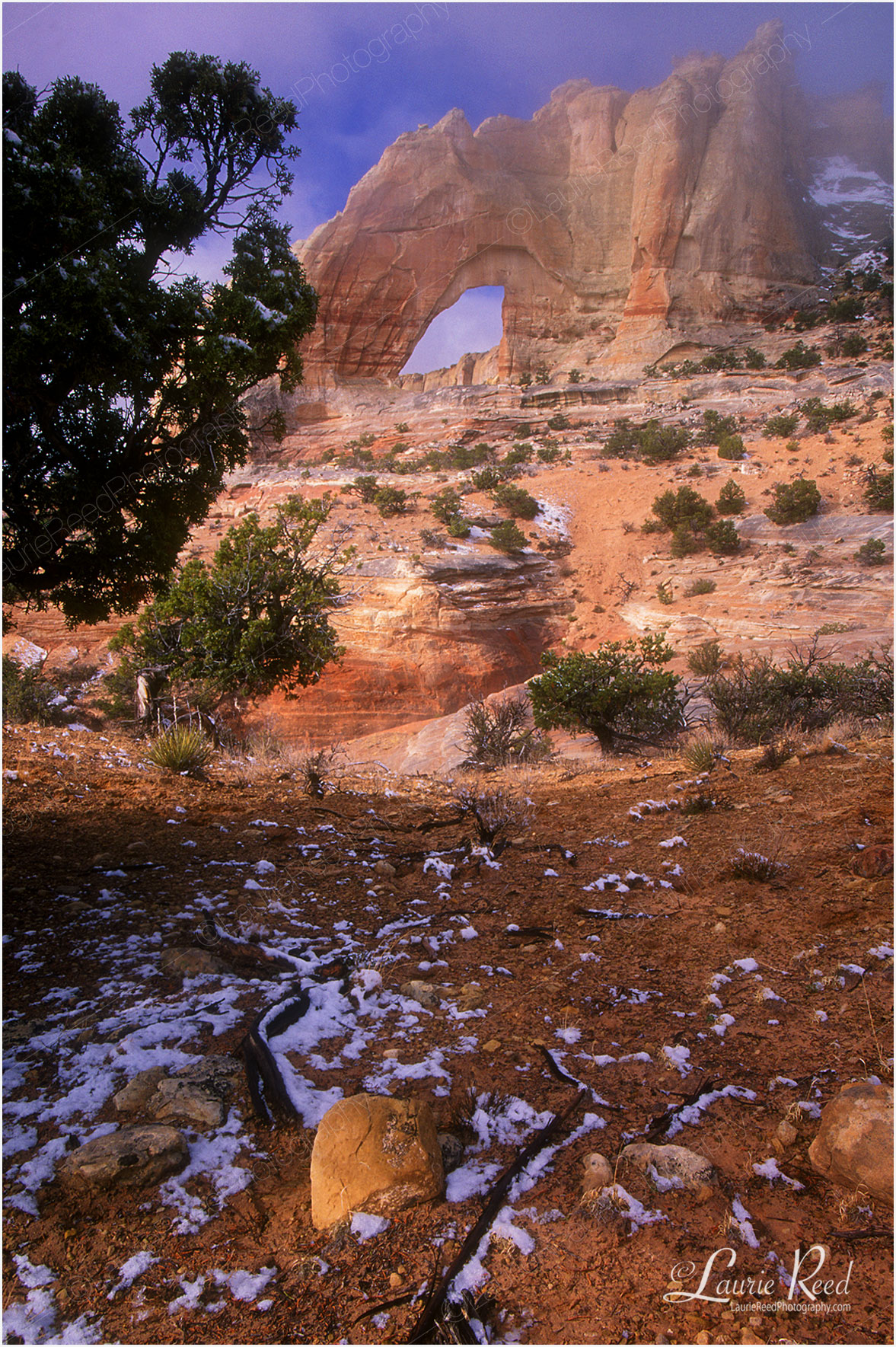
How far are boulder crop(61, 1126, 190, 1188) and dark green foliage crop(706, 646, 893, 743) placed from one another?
907 cm

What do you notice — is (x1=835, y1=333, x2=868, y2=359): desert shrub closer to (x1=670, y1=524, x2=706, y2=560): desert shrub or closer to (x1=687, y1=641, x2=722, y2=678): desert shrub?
(x1=670, y1=524, x2=706, y2=560): desert shrub

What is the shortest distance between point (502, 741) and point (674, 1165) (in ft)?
31.6

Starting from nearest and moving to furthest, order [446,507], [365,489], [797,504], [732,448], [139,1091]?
[139,1091] → [797,504] → [446,507] → [365,489] → [732,448]

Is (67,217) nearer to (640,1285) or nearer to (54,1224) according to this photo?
(54,1224)

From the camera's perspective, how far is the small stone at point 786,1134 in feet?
6.72

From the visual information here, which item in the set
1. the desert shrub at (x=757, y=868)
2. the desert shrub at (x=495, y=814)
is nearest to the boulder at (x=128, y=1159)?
the desert shrub at (x=495, y=814)

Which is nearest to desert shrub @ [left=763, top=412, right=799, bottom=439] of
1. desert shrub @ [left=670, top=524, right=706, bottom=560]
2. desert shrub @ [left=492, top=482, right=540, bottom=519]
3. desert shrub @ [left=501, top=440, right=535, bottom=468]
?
desert shrub @ [left=670, top=524, right=706, bottom=560]

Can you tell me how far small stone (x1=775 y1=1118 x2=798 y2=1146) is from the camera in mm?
2049

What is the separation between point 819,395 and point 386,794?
36026 mm

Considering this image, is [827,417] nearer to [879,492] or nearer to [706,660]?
[879,492]

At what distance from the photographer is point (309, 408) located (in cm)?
5147

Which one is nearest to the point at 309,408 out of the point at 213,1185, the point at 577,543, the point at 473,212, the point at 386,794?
the point at 473,212

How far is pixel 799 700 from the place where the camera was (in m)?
10.1

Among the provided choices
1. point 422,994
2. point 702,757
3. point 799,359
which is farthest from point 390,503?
point 799,359
